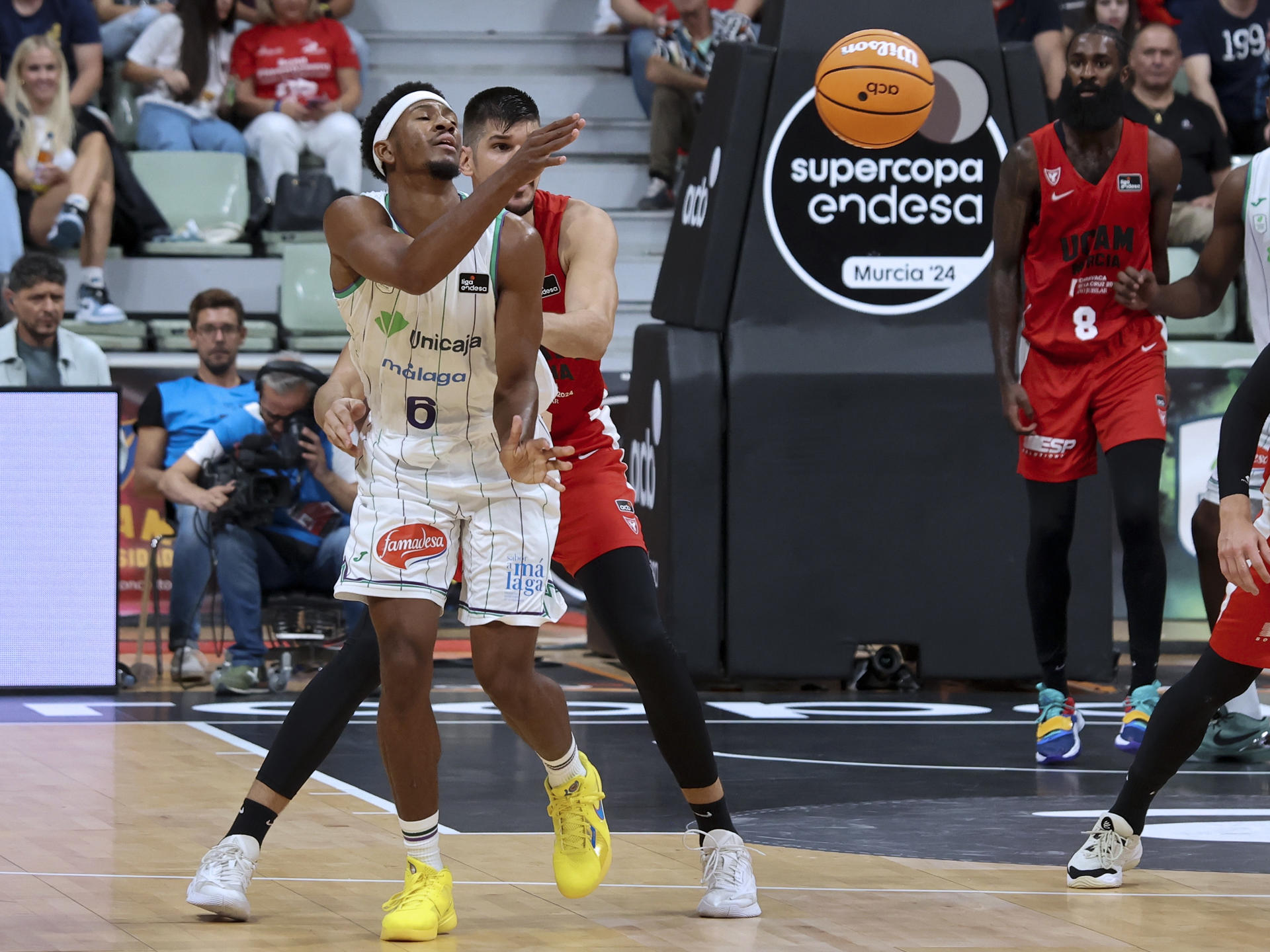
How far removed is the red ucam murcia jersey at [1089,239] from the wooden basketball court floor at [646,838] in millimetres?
1506

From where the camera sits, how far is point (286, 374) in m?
8.37

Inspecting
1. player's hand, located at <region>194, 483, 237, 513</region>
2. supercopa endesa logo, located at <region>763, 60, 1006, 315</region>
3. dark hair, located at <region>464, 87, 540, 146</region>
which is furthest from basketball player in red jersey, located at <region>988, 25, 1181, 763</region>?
player's hand, located at <region>194, 483, 237, 513</region>

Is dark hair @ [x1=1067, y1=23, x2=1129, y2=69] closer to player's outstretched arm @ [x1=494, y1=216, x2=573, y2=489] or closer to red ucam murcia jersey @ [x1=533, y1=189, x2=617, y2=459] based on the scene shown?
red ucam murcia jersey @ [x1=533, y1=189, x2=617, y2=459]

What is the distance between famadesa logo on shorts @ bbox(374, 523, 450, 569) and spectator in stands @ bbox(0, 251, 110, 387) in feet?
16.7

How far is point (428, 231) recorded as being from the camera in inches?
151

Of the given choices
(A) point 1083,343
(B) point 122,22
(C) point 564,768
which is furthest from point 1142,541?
(B) point 122,22

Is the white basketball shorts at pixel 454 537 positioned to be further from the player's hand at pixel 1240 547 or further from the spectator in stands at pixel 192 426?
the spectator in stands at pixel 192 426

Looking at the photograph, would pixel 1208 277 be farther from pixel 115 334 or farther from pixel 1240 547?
pixel 115 334

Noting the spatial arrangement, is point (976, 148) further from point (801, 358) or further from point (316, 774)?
point (316, 774)

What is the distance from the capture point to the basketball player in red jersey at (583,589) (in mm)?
4273

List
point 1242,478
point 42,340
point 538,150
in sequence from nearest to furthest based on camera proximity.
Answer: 1. point 538,150
2. point 1242,478
3. point 42,340

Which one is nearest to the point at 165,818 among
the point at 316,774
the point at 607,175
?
the point at 316,774

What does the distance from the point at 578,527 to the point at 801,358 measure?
3843 mm

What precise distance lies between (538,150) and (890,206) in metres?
4.74
